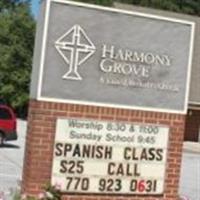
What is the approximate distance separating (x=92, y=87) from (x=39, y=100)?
81 centimetres

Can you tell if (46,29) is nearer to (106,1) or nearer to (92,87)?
(92,87)

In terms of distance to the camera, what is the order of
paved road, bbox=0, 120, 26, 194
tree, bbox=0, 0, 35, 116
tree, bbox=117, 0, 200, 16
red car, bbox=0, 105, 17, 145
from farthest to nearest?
tree, bbox=117, 0, 200, 16
tree, bbox=0, 0, 35, 116
red car, bbox=0, 105, 17, 145
paved road, bbox=0, 120, 26, 194

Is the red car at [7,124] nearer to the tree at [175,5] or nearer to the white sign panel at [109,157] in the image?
the white sign panel at [109,157]

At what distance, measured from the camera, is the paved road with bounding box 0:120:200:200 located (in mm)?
19772

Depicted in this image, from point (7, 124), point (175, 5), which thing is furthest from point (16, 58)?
point (7, 124)

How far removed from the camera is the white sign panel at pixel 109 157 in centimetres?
1062

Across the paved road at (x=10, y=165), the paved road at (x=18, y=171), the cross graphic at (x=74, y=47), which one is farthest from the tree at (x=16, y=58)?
the cross graphic at (x=74, y=47)

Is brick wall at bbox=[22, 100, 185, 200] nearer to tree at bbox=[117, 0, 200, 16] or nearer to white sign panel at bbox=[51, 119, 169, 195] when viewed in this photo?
white sign panel at bbox=[51, 119, 169, 195]

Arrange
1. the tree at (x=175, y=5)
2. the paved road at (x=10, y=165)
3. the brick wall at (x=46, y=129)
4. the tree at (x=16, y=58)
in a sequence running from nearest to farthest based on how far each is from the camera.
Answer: the brick wall at (x=46, y=129), the paved road at (x=10, y=165), the tree at (x=16, y=58), the tree at (x=175, y=5)

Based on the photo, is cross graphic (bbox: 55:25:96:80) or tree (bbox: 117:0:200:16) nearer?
cross graphic (bbox: 55:25:96:80)

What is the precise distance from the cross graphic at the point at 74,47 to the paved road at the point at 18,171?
4.46 m

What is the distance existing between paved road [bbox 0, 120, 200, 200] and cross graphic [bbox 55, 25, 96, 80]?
446 cm

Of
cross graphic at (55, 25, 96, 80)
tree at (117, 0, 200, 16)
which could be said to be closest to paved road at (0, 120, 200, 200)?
cross graphic at (55, 25, 96, 80)

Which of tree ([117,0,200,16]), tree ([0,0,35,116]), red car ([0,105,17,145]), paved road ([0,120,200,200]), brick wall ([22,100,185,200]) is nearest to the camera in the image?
brick wall ([22,100,185,200])
